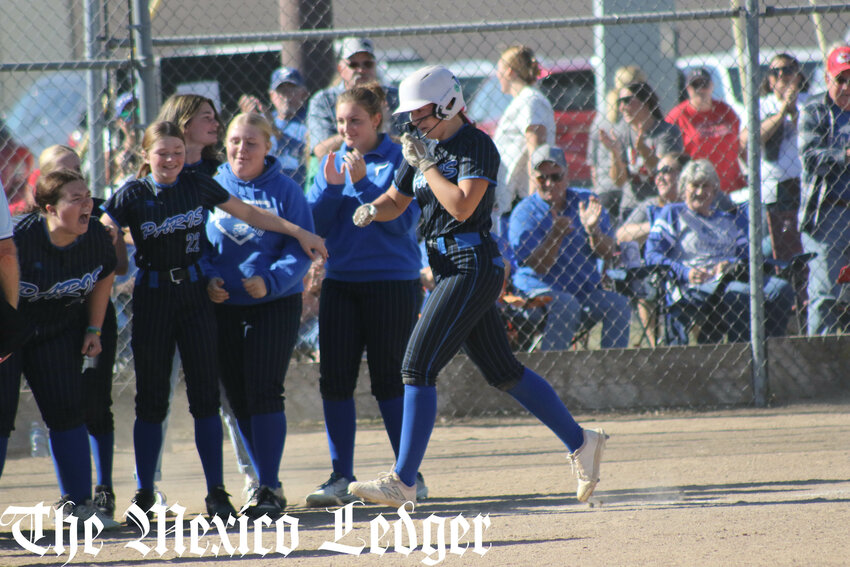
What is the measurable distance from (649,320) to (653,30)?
10.1ft

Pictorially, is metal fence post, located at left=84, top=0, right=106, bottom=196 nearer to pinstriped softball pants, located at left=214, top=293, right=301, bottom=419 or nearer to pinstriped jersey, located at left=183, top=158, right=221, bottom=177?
pinstriped jersey, located at left=183, top=158, right=221, bottom=177

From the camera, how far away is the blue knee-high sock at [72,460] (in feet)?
13.5

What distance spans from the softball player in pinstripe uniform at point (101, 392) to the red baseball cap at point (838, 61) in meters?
4.81

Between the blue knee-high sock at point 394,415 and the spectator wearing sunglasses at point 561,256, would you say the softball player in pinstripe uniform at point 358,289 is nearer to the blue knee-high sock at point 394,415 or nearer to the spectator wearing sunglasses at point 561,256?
the blue knee-high sock at point 394,415

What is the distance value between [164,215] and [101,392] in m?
0.84

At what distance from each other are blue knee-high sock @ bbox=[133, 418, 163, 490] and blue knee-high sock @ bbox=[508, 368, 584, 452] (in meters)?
1.52

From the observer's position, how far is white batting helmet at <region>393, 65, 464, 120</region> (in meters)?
3.97

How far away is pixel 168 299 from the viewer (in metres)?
4.21

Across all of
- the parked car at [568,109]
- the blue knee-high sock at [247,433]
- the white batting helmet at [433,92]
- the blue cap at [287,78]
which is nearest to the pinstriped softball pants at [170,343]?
the blue knee-high sock at [247,433]

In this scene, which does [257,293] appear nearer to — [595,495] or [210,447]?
[210,447]

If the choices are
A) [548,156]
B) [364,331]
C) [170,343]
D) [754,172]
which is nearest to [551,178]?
[548,156]

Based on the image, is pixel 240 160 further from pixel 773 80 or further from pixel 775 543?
pixel 773 80

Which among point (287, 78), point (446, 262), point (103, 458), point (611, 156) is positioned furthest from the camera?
point (611, 156)

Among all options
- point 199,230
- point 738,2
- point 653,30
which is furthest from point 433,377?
point 653,30
